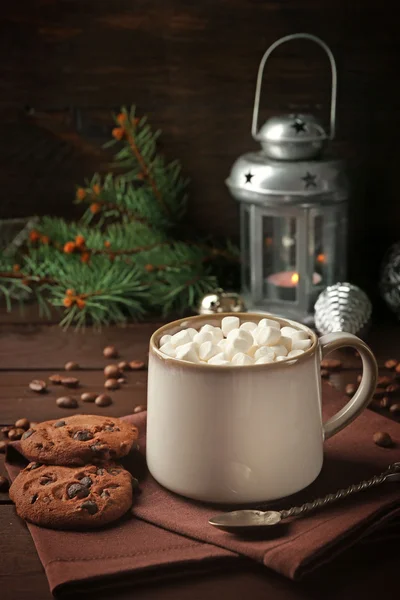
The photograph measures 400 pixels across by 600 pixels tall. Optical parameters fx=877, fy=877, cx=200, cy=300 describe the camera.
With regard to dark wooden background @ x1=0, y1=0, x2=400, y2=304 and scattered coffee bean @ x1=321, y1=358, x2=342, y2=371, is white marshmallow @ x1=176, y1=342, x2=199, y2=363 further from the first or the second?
dark wooden background @ x1=0, y1=0, x2=400, y2=304

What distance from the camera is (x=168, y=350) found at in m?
0.76

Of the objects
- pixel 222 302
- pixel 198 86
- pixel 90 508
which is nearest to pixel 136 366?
pixel 222 302

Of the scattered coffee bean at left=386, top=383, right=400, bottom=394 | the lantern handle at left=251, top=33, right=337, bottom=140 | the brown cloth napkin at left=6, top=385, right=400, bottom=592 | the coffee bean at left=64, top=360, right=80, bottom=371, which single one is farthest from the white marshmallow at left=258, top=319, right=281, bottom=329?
the lantern handle at left=251, top=33, right=337, bottom=140

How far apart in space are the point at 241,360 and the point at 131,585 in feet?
0.65

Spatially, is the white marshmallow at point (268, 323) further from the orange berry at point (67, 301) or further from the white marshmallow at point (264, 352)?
the orange berry at point (67, 301)

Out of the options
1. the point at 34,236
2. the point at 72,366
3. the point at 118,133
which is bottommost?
the point at 72,366

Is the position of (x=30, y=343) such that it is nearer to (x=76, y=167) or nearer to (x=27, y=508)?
(x=76, y=167)

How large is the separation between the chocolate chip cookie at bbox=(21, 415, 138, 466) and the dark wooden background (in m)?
0.69

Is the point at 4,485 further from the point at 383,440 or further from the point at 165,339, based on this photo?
the point at 383,440

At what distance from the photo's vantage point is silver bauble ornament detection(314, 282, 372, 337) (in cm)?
119

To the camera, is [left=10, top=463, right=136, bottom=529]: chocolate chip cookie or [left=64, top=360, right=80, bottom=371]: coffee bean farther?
[left=64, top=360, right=80, bottom=371]: coffee bean

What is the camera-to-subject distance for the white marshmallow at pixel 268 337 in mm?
760

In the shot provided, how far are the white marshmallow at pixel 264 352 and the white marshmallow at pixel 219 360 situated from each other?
27 mm

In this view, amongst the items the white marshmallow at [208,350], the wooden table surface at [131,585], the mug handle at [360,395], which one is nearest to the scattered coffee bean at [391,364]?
the wooden table surface at [131,585]
